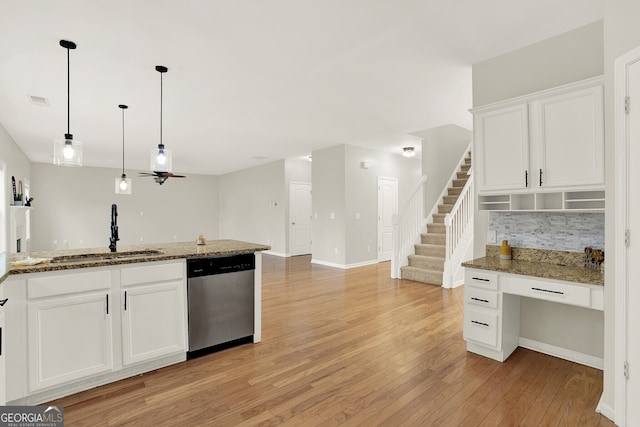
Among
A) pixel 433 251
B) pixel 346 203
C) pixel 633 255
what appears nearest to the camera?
pixel 633 255

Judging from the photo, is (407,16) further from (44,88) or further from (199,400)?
(44,88)

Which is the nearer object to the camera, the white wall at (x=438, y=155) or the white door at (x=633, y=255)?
the white door at (x=633, y=255)

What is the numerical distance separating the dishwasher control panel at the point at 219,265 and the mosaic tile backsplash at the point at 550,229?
2.49 m

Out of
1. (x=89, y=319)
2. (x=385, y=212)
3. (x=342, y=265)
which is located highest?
(x=385, y=212)

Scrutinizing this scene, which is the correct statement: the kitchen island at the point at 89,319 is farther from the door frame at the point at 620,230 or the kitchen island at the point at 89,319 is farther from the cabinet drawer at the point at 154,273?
the door frame at the point at 620,230

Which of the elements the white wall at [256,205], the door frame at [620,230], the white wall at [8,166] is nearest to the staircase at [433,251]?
the door frame at [620,230]

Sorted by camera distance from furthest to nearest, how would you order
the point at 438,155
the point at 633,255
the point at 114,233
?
1. the point at 438,155
2. the point at 114,233
3. the point at 633,255

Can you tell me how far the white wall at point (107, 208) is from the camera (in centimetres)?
900

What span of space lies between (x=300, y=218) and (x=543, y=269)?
23.0ft

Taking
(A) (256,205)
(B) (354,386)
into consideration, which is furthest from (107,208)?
(B) (354,386)

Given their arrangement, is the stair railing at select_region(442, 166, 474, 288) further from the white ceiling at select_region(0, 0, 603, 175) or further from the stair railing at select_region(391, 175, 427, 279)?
the white ceiling at select_region(0, 0, 603, 175)

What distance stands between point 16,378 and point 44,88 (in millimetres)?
3386

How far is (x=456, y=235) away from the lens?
5.33m

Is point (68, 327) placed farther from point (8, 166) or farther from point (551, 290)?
point (8, 166)
